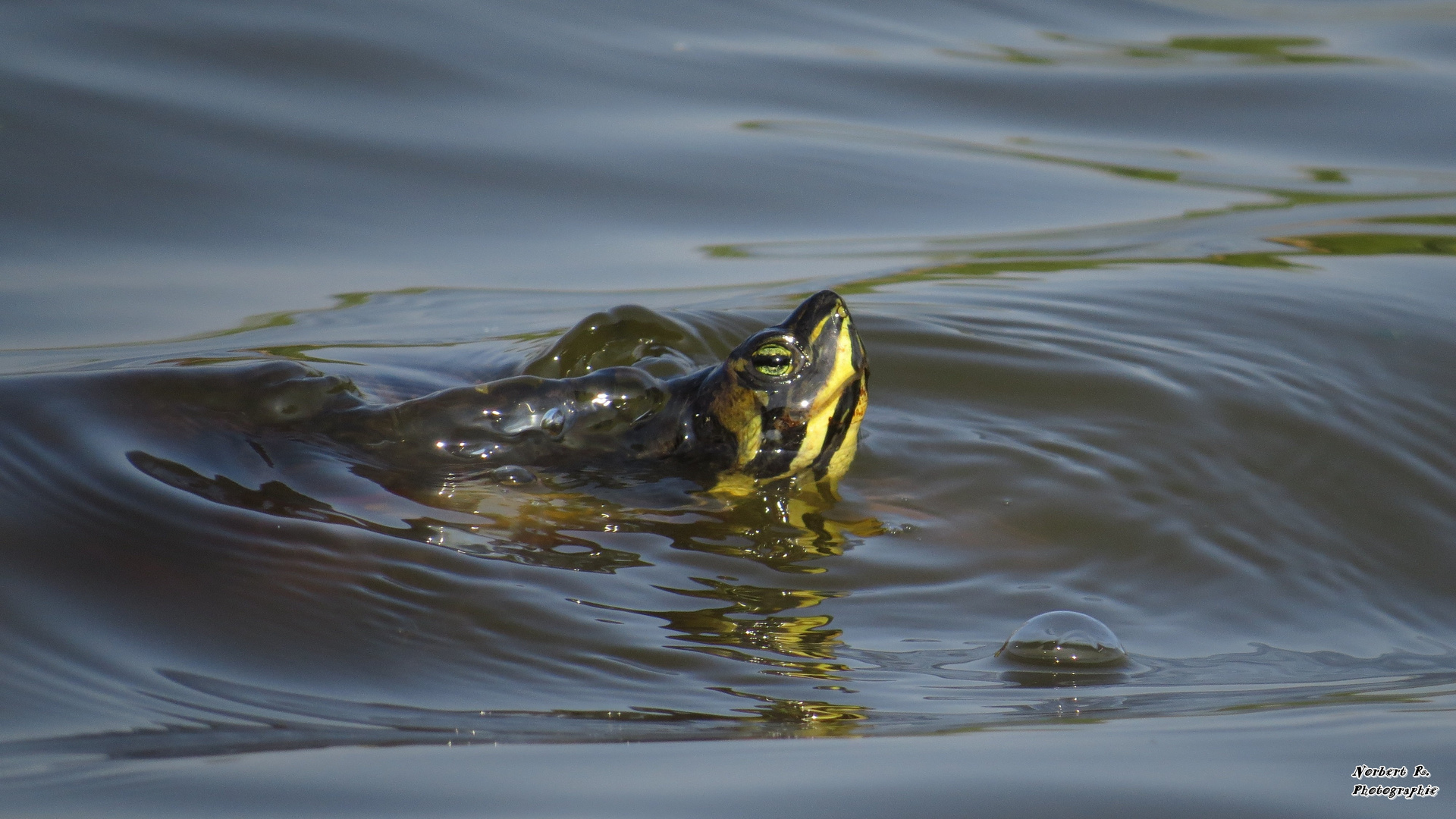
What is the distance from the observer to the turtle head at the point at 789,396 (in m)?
2.65

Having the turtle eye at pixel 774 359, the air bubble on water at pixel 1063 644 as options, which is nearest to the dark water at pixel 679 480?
the air bubble on water at pixel 1063 644

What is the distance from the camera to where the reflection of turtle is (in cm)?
267

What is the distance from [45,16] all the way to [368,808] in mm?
5132

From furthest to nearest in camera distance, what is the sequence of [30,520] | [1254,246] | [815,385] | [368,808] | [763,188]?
[763,188], [1254,246], [815,385], [30,520], [368,808]

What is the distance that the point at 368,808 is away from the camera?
143cm

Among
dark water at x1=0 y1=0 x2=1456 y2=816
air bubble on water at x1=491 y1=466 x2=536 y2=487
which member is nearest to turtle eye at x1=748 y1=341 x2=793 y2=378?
dark water at x1=0 y1=0 x2=1456 y2=816

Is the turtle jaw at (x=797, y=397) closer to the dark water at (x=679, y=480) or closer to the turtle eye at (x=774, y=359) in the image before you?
the turtle eye at (x=774, y=359)

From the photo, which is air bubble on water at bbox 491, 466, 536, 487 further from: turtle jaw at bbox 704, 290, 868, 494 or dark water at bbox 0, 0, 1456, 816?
turtle jaw at bbox 704, 290, 868, 494

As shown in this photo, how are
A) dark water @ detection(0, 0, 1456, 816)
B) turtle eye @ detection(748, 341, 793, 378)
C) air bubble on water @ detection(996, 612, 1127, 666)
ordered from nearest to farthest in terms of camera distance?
1. dark water @ detection(0, 0, 1456, 816)
2. air bubble on water @ detection(996, 612, 1127, 666)
3. turtle eye @ detection(748, 341, 793, 378)

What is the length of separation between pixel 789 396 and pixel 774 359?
0.28 ft

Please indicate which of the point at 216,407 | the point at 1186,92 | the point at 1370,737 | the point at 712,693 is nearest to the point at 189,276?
the point at 216,407

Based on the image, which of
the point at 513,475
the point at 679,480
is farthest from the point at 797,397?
the point at 513,475

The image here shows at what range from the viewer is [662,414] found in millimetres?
2807

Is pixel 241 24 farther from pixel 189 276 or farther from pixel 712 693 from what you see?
pixel 712 693
